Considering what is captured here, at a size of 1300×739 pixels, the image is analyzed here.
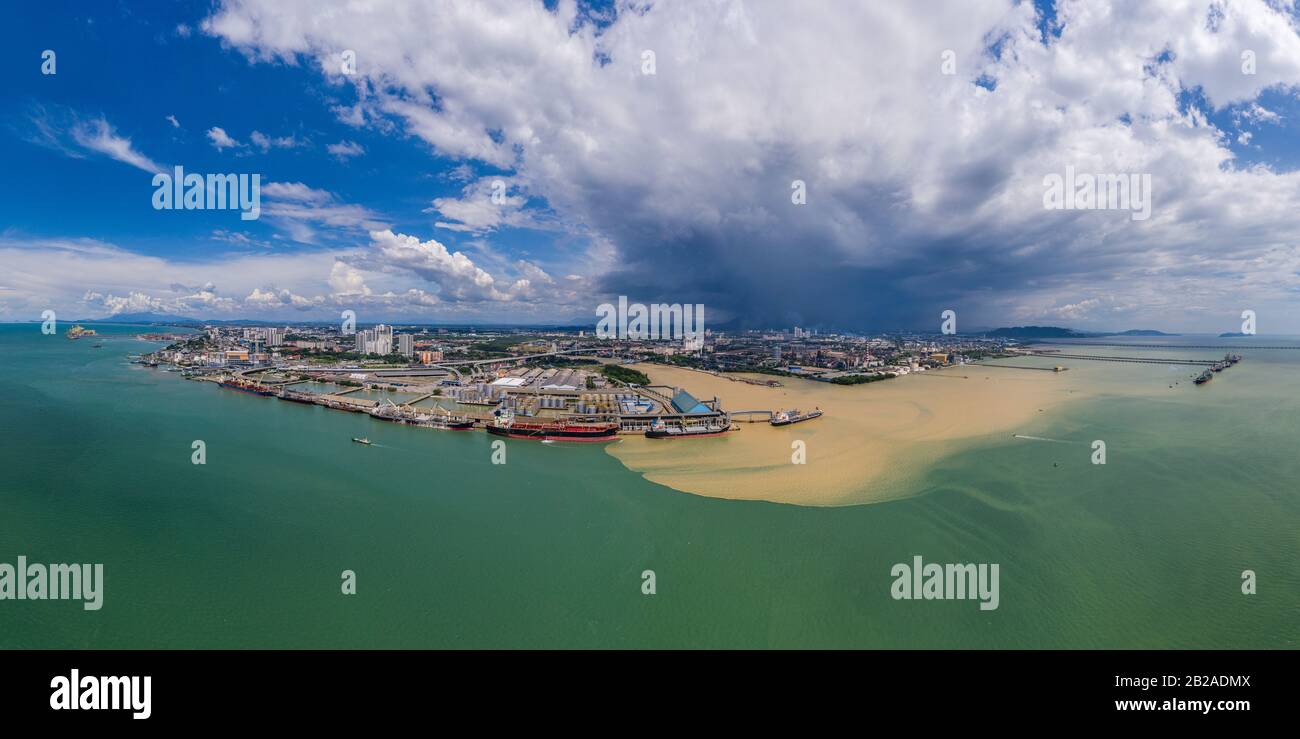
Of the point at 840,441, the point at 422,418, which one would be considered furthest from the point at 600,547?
the point at 422,418

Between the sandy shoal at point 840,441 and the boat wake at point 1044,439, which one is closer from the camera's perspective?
the sandy shoal at point 840,441

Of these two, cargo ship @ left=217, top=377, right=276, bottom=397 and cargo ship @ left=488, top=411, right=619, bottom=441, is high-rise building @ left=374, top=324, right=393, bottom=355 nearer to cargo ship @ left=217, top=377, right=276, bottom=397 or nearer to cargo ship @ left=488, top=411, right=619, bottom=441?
cargo ship @ left=217, top=377, right=276, bottom=397

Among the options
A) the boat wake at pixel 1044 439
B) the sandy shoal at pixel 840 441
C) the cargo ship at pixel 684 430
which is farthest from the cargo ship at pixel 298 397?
the boat wake at pixel 1044 439

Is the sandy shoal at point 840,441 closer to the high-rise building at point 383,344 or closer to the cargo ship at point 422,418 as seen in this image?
the cargo ship at point 422,418

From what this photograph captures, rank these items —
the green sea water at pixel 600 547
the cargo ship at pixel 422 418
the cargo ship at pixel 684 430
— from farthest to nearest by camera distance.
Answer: the cargo ship at pixel 422 418 → the cargo ship at pixel 684 430 → the green sea water at pixel 600 547

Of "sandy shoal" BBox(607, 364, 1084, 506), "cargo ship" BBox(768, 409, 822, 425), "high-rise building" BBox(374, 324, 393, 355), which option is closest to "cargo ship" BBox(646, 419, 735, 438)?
"sandy shoal" BBox(607, 364, 1084, 506)

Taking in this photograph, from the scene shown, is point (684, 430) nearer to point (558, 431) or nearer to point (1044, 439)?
point (558, 431)
